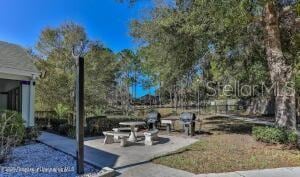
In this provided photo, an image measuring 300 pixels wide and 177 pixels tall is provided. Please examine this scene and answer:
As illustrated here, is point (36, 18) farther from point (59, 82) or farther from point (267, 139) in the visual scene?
point (267, 139)

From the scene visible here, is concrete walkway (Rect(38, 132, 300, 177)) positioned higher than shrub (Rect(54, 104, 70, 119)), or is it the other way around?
shrub (Rect(54, 104, 70, 119))

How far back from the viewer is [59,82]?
18.5m

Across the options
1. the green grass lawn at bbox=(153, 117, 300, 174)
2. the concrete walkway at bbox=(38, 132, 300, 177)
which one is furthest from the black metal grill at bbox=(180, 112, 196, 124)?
the green grass lawn at bbox=(153, 117, 300, 174)

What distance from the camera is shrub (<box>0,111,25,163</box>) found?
7.87 m

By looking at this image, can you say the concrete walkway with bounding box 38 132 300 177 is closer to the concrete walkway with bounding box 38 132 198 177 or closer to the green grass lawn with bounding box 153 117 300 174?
the concrete walkway with bounding box 38 132 198 177

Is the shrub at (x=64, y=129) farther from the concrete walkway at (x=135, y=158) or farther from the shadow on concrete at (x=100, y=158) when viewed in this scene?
the shadow on concrete at (x=100, y=158)

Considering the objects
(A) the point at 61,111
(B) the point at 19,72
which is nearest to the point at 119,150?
(B) the point at 19,72

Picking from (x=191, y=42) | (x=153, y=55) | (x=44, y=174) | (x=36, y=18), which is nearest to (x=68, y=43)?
(x=36, y=18)

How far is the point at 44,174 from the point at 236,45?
9.93m

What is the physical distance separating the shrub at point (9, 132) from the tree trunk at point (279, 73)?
30.0ft

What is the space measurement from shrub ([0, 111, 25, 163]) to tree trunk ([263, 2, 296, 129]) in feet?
30.0

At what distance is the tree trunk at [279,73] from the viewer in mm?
11914

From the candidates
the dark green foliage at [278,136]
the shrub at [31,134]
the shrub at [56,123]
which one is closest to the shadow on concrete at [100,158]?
the shrub at [31,134]

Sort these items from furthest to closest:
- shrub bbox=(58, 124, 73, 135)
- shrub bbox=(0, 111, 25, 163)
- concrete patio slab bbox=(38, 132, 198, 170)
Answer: shrub bbox=(58, 124, 73, 135)
concrete patio slab bbox=(38, 132, 198, 170)
shrub bbox=(0, 111, 25, 163)
